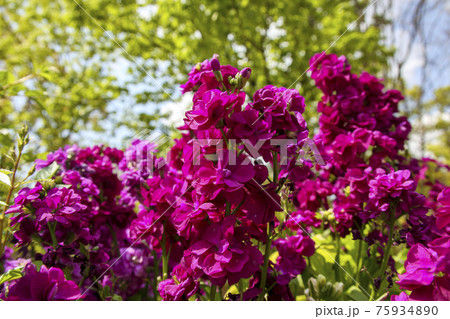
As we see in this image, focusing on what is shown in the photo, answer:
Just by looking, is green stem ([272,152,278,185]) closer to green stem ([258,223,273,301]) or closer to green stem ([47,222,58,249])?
green stem ([258,223,273,301])

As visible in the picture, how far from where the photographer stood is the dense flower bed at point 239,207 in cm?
79

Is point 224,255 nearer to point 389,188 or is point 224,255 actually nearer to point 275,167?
point 275,167

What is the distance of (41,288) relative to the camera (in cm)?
65

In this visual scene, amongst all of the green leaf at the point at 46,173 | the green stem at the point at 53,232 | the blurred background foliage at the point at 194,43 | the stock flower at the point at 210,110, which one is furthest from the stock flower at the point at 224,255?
the blurred background foliage at the point at 194,43

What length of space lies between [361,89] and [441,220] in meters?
0.87

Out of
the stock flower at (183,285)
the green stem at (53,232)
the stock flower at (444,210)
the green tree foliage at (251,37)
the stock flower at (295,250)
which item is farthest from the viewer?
the green tree foliage at (251,37)

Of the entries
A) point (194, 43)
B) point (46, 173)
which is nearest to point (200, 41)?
point (194, 43)

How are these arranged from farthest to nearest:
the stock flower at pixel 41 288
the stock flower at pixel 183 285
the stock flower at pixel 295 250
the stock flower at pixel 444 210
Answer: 1. the stock flower at pixel 295 250
2. the stock flower at pixel 183 285
3. the stock flower at pixel 444 210
4. the stock flower at pixel 41 288

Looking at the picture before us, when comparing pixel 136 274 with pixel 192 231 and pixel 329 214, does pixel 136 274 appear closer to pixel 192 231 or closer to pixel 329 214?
pixel 192 231

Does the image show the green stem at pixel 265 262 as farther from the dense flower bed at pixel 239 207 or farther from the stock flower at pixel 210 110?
the stock flower at pixel 210 110

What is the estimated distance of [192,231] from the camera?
0.91 meters

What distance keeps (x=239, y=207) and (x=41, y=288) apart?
1.51ft

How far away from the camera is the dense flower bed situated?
0.79 metres

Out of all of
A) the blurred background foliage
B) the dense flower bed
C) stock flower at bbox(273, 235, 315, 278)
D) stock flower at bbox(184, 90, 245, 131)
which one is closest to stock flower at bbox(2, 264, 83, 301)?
the dense flower bed
